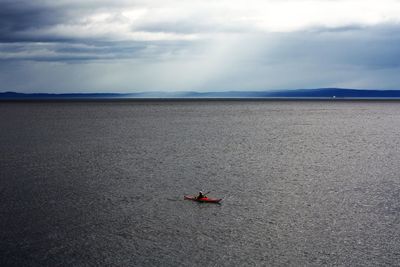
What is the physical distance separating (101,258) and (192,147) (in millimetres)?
27195

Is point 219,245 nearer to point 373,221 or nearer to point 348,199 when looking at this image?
point 373,221

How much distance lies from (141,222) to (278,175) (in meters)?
11.3

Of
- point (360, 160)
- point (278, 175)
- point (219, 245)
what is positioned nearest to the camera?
point (219, 245)

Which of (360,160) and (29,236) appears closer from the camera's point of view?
(29,236)

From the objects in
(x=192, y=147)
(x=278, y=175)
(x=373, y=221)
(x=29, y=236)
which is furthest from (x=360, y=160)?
(x=29, y=236)

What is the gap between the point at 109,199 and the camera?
2053 centimetres

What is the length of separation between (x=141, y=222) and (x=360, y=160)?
20.1m

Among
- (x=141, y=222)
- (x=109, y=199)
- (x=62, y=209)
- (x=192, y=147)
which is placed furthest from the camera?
(x=192, y=147)

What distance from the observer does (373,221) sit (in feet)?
56.8

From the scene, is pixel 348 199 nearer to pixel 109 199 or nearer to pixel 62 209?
pixel 109 199

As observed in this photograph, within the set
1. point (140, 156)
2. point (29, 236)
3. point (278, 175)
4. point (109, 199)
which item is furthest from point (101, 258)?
point (140, 156)

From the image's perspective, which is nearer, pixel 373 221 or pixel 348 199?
pixel 373 221

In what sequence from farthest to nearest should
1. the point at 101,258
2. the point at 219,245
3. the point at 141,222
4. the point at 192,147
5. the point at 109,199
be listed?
the point at 192,147, the point at 109,199, the point at 141,222, the point at 219,245, the point at 101,258

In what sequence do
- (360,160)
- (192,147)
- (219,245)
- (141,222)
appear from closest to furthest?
(219,245), (141,222), (360,160), (192,147)
